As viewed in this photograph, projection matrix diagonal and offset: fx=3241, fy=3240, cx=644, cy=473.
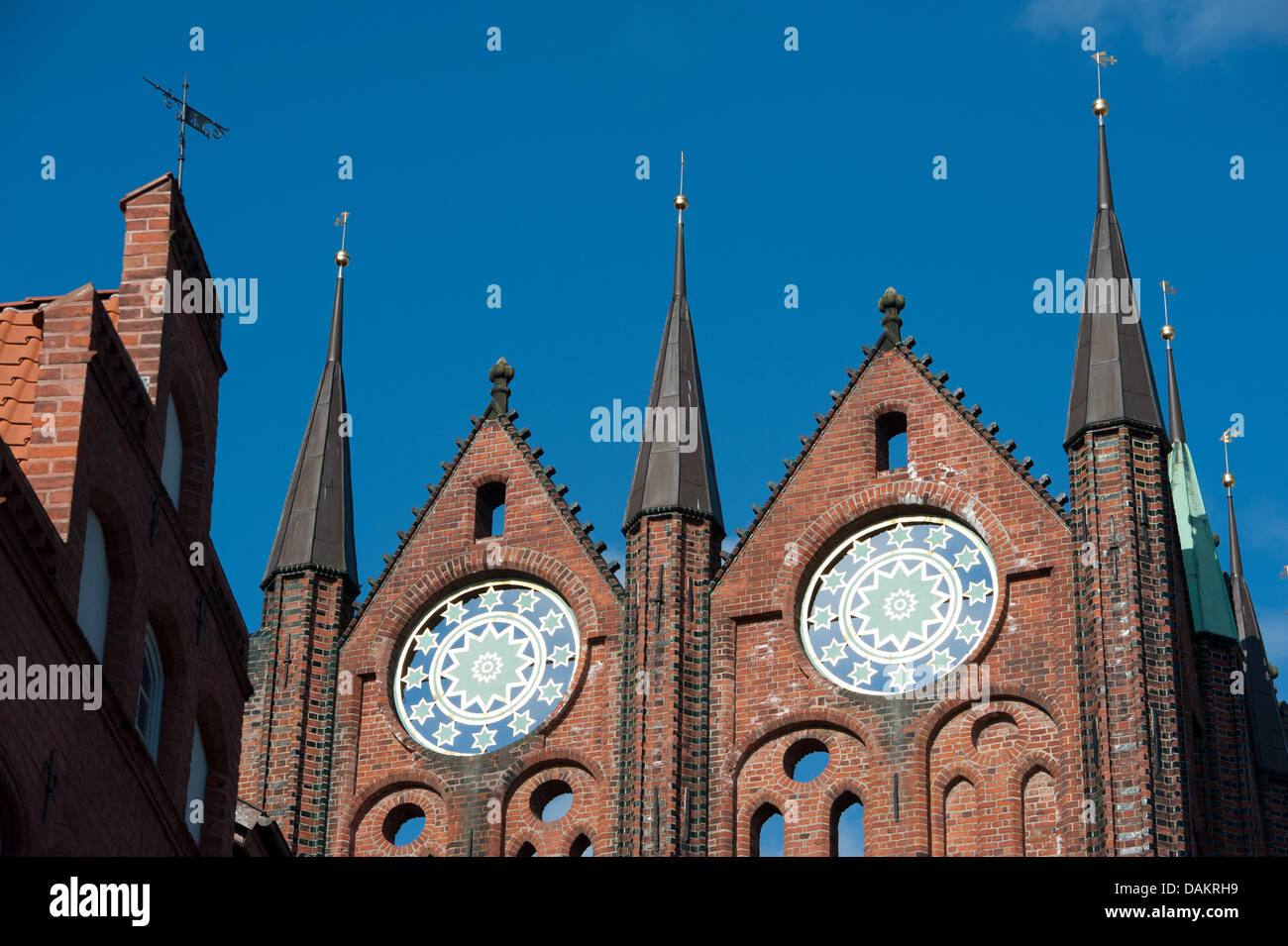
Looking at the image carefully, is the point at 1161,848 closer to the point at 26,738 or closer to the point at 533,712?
the point at 533,712

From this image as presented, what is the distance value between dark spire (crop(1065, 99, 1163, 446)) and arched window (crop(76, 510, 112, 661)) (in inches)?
724

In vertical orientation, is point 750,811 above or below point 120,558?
above

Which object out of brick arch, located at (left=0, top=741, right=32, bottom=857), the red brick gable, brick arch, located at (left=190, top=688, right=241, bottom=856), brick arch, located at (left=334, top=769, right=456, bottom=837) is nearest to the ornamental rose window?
the red brick gable

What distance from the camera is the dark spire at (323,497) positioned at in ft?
152

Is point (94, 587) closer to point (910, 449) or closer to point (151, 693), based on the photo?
point (151, 693)

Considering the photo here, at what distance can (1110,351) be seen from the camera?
43.7 m

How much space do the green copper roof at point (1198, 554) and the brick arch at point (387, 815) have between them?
1068cm

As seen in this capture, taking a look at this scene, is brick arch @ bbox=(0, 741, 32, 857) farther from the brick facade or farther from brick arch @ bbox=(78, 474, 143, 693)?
brick arch @ bbox=(78, 474, 143, 693)

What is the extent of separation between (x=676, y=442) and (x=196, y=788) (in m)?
15.4

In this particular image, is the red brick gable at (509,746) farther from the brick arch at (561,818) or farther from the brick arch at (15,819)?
the brick arch at (15,819)

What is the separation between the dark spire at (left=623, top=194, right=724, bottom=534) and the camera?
44.6 m

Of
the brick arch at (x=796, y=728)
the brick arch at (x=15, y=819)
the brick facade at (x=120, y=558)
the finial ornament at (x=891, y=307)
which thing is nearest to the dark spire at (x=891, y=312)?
the finial ornament at (x=891, y=307)

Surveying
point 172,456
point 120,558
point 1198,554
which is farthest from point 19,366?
point 1198,554

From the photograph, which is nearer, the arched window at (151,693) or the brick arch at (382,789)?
the arched window at (151,693)
